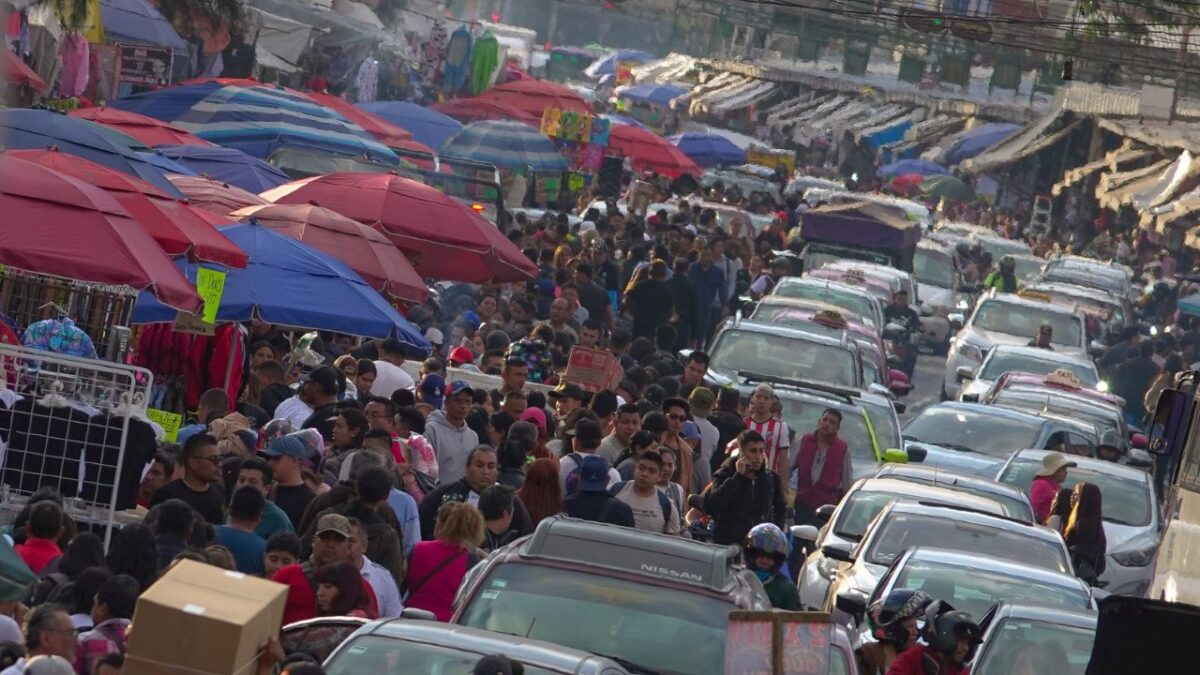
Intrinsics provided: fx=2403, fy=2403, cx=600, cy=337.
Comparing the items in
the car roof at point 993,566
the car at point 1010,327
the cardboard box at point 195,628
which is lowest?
the car at point 1010,327

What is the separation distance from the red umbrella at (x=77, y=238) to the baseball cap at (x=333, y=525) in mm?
3066

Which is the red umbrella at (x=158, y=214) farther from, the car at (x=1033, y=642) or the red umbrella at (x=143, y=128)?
the red umbrella at (x=143, y=128)

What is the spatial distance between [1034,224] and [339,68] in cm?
2084

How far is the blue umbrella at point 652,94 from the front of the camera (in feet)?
253

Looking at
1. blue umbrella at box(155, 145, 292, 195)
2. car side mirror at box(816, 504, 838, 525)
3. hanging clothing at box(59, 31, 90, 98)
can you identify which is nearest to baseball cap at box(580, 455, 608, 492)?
car side mirror at box(816, 504, 838, 525)

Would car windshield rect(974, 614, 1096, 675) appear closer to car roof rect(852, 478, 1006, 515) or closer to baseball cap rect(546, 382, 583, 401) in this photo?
car roof rect(852, 478, 1006, 515)

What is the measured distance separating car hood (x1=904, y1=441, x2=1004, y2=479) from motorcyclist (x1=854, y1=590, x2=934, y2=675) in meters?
9.63

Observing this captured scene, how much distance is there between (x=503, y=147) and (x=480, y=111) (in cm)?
817

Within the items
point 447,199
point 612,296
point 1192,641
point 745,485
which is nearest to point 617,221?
point 612,296

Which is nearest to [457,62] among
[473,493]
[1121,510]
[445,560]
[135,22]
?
[135,22]

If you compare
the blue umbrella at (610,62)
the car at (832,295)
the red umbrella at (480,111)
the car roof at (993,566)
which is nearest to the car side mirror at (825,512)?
the car roof at (993,566)

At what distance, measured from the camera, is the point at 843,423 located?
775 inches

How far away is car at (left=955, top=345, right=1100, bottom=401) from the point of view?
89.8ft

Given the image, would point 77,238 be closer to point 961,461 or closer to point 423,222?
point 423,222
